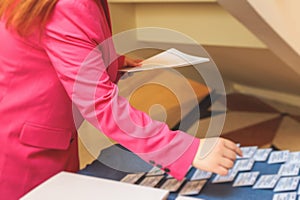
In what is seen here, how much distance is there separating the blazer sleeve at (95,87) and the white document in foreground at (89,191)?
0.06 m

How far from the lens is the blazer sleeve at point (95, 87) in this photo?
0.80 m

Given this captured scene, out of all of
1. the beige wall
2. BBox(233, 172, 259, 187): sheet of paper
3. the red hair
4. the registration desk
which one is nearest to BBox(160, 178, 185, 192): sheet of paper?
the registration desk

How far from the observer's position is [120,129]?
0.82 meters

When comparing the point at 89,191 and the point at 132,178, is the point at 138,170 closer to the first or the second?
the point at 132,178

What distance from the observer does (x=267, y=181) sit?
966 millimetres

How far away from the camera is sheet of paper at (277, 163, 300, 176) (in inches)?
39.4

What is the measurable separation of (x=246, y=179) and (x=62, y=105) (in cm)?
40

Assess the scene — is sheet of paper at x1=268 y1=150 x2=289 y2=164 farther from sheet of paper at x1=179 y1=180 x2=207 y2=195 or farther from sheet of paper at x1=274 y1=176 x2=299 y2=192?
sheet of paper at x1=179 y1=180 x2=207 y2=195

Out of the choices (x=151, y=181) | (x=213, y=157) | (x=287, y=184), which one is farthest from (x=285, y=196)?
(x=151, y=181)

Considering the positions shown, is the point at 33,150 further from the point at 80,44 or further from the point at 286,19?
the point at 286,19

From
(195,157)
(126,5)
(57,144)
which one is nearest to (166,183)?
(195,157)

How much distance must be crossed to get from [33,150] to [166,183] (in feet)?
0.91

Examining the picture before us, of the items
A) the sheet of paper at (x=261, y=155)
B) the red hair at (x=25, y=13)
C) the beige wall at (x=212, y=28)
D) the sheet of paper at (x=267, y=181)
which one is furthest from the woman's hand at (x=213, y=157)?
the beige wall at (x=212, y=28)

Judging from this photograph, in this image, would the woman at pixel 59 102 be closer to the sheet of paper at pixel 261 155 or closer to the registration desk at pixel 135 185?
the registration desk at pixel 135 185
